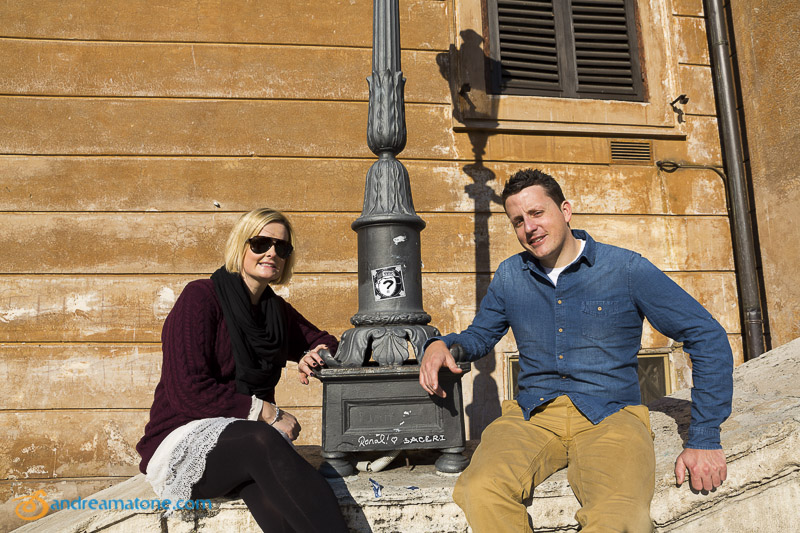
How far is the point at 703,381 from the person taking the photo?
6.75 ft

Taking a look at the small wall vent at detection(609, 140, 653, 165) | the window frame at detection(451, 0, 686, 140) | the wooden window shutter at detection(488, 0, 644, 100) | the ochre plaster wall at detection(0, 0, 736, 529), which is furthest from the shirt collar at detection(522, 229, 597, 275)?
the wooden window shutter at detection(488, 0, 644, 100)

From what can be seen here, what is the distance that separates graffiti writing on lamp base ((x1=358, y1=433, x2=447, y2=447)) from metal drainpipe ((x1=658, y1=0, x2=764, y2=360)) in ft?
12.8

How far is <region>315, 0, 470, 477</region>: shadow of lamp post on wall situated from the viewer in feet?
8.50

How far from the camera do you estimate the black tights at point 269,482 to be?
193cm

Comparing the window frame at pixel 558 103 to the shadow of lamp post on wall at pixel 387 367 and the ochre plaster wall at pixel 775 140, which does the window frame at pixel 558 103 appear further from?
the shadow of lamp post on wall at pixel 387 367

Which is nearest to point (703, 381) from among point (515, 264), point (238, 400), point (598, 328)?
point (598, 328)

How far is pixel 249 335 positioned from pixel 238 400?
1.03 feet

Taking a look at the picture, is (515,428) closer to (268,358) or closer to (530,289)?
(530,289)

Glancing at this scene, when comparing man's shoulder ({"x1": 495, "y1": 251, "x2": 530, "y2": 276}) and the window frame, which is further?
the window frame

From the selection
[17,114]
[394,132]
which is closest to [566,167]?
[394,132]

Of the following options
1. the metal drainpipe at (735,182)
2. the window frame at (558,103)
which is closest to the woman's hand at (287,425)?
the window frame at (558,103)

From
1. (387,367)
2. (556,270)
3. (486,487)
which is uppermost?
(556,270)

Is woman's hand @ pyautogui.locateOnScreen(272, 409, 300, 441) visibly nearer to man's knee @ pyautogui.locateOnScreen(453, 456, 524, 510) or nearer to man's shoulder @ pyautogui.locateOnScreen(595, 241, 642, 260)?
man's knee @ pyautogui.locateOnScreen(453, 456, 524, 510)

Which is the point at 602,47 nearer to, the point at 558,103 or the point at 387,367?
the point at 558,103
